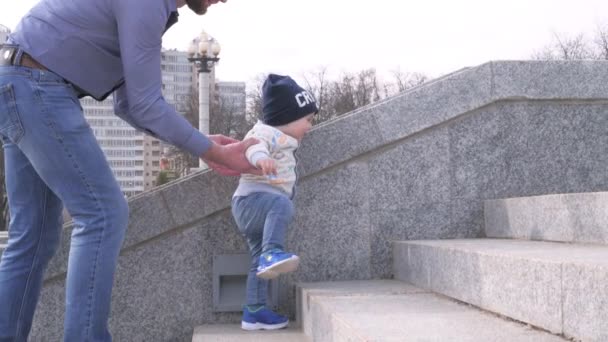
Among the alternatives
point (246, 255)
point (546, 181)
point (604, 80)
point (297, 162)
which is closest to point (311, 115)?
point (297, 162)

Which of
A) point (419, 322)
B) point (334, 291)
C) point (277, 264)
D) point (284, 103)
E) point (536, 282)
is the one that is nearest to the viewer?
point (536, 282)

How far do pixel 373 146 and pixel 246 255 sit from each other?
97cm

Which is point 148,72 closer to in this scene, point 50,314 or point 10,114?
point 10,114

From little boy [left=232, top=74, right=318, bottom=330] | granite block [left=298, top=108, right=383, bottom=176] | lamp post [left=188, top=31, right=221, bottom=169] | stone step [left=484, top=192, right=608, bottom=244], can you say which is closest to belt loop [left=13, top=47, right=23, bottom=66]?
little boy [left=232, top=74, right=318, bottom=330]

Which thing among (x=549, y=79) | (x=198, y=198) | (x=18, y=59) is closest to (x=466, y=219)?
(x=549, y=79)

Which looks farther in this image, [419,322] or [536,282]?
[419,322]

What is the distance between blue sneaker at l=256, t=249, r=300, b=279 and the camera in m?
3.56

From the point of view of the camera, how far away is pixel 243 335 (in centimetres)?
388

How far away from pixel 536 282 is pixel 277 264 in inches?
56.2

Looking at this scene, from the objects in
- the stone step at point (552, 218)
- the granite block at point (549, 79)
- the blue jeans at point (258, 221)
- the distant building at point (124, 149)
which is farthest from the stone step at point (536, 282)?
the distant building at point (124, 149)

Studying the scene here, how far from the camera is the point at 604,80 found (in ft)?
15.4

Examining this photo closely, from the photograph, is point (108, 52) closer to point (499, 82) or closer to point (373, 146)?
point (373, 146)

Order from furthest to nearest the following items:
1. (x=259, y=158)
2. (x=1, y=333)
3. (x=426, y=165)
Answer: (x=426, y=165) → (x=259, y=158) → (x=1, y=333)

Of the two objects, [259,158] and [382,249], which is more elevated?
[259,158]
